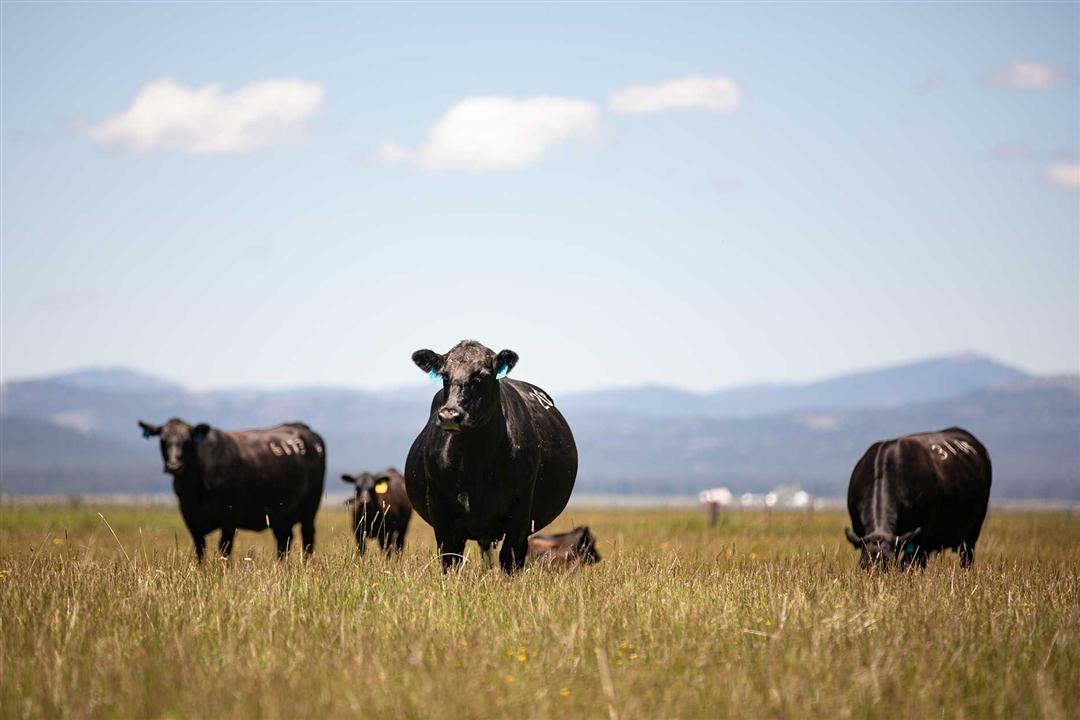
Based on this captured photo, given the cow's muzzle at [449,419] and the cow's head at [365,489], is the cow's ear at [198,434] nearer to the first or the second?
the cow's head at [365,489]

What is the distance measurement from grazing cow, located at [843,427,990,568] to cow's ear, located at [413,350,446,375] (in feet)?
16.7

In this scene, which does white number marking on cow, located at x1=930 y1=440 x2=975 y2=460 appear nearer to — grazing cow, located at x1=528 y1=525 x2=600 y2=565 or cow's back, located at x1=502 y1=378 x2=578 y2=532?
grazing cow, located at x1=528 y1=525 x2=600 y2=565

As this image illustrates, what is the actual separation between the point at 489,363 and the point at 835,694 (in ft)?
16.5

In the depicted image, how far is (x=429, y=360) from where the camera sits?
12.1m

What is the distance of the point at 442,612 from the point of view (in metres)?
9.71

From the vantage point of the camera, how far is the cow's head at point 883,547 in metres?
13.9

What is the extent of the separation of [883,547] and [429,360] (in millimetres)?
5545

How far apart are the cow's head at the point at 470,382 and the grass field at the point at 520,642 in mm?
1258

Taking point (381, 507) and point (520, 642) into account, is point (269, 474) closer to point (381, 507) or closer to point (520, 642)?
point (381, 507)

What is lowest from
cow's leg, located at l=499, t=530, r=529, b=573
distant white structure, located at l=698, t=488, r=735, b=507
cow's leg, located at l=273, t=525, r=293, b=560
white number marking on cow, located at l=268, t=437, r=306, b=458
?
distant white structure, located at l=698, t=488, r=735, b=507

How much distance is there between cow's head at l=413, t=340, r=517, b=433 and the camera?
11.3 meters

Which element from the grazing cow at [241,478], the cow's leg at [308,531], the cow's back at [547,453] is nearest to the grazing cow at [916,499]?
the cow's back at [547,453]

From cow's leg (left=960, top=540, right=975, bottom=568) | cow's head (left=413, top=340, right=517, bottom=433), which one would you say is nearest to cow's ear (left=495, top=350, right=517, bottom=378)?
cow's head (left=413, top=340, right=517, bottom=433)

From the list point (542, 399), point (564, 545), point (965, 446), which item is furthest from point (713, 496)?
point (542, 399)
